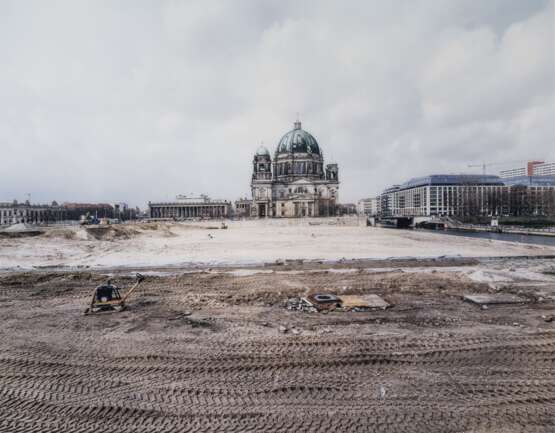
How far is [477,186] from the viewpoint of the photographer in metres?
110

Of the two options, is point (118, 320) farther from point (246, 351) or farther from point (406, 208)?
point (406, 208)

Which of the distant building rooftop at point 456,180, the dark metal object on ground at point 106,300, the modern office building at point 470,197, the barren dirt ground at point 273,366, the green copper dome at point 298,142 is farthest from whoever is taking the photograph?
the distant building rooftop at point 456,180

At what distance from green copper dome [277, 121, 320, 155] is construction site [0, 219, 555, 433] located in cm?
9763

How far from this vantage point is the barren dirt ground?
459 centimetres

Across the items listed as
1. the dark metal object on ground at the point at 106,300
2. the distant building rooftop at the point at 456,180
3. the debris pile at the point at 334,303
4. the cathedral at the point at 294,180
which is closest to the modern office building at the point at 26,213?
the cathedral at the point at 294,180

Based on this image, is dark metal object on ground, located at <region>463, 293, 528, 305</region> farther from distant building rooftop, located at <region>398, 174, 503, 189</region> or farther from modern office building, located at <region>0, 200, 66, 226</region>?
modern office building, located at <region>0, 200, 66, 226</region>

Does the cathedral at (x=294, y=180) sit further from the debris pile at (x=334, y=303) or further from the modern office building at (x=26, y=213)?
the debris pile at (x=334, y=303)

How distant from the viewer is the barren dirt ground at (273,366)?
459 cm

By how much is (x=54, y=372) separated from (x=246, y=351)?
349cm

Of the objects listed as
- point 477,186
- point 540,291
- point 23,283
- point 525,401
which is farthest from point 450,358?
point 477,186

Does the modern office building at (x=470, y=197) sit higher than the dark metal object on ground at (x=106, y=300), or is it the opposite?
the modern office building at (x=470, y=197)

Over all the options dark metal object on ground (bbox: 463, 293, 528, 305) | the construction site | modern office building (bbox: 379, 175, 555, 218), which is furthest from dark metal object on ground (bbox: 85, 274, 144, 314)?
modern office building (bbox: 379, 175, 555, 218)

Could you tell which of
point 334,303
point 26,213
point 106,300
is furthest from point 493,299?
point 26,213

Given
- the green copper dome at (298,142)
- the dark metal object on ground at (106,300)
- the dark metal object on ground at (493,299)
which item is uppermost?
the green copper dome at (298,142)
